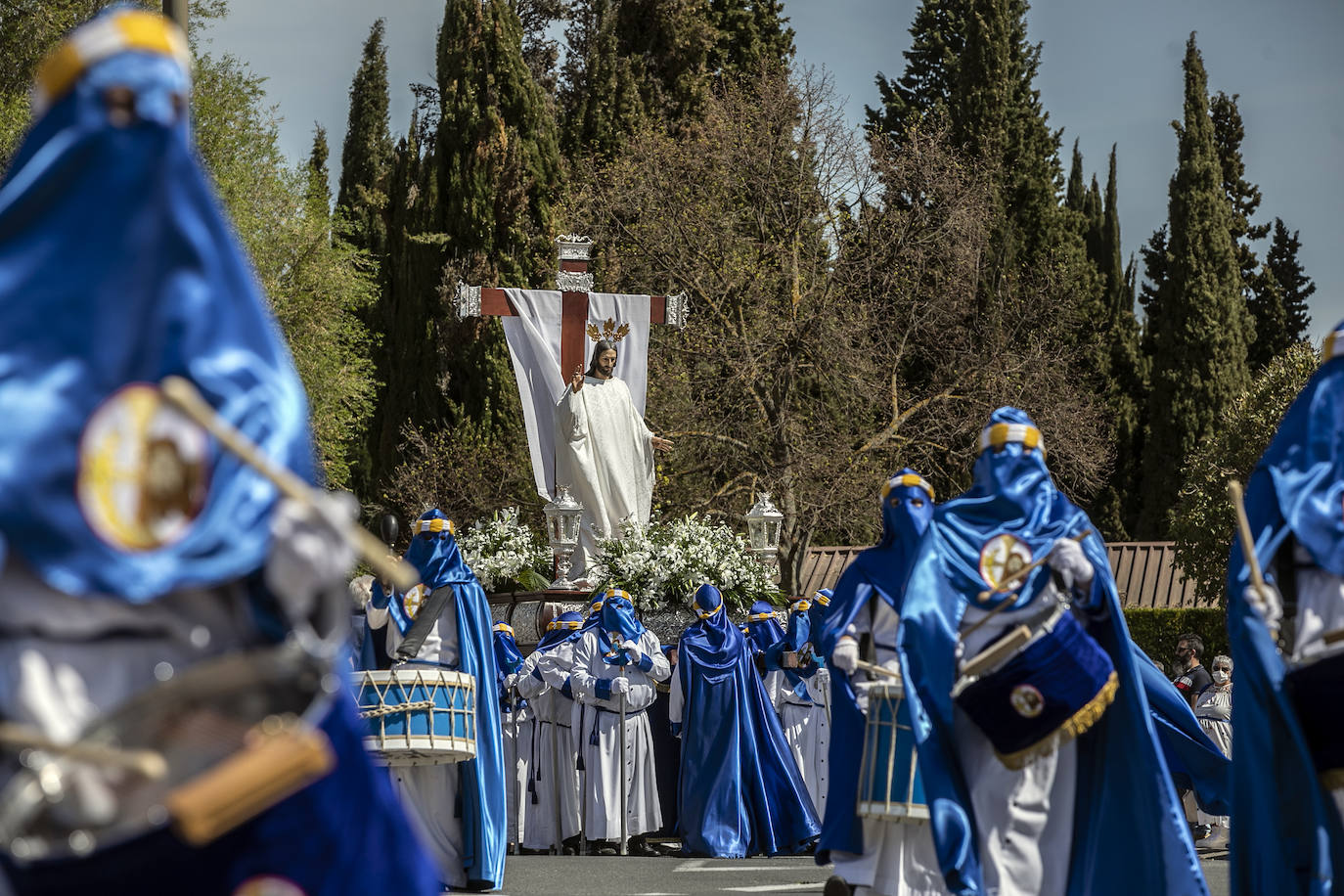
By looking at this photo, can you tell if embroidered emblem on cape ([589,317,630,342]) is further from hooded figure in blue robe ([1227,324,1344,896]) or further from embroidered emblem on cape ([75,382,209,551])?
embroidered emblem on cape ([75,382,209,551])

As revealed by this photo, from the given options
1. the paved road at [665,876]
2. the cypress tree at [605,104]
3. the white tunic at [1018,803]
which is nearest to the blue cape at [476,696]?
the paved road at [665,876]

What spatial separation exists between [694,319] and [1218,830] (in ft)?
50.5

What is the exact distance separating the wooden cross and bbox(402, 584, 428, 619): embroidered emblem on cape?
11455 mm

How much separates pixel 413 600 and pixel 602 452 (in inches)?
381

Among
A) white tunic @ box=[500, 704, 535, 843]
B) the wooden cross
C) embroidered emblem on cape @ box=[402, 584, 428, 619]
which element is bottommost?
white tunic @ box=[500, 704, 535, 843]

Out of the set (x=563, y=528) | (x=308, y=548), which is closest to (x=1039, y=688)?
(x=308, y=548)

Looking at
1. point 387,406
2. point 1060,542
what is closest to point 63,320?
point 1060,542

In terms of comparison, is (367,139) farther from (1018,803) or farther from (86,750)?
(86,750)

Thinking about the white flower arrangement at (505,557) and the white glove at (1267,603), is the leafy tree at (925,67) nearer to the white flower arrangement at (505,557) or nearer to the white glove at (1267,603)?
the white flower arrangement at (505,557)

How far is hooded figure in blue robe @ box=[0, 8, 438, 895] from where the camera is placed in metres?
3.37

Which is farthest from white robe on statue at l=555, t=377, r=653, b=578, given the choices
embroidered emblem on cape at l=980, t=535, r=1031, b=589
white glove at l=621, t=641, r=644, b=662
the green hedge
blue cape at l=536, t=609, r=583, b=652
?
embroidered emblem on cape at l=980, t=535, r=1031, b=589

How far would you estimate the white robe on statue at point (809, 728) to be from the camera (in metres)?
18.4

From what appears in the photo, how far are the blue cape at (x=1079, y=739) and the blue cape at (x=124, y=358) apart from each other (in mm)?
5051

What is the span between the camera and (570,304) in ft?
76.7
